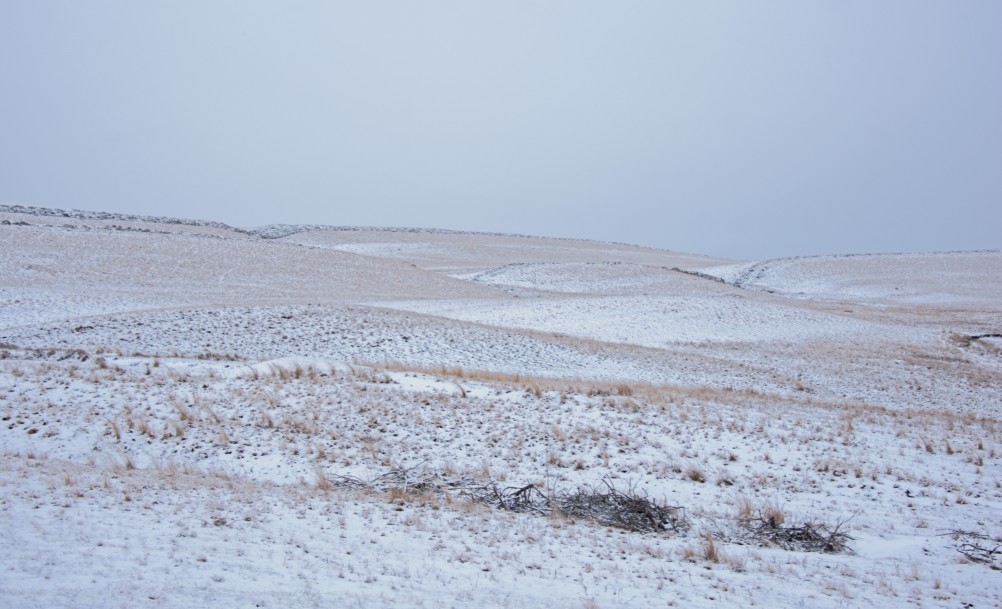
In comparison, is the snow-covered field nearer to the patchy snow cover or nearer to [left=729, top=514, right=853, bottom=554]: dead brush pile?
[left=729, top=514, right=853, bottom=554]: dead brush pile

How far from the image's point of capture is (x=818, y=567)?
7.64 meters

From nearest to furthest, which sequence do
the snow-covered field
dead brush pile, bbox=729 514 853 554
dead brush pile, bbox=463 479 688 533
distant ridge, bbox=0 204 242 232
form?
the snow-covered field
dead brush pile, bbox=729 514 853 554
dead brush pile, bbox=463 479 688 533
distant ridge, bbox=0 204 242 232

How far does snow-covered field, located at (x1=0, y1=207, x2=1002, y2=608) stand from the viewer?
22.0 feet

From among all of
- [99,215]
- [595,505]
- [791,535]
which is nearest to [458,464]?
[595,505]

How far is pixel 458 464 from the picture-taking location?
11180mm

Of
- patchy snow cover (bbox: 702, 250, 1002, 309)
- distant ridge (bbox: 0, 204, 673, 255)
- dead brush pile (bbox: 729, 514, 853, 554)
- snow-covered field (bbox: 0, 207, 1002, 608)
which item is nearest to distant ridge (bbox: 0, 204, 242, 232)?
distant ridge (bbox: 0, 204, 673, 255)

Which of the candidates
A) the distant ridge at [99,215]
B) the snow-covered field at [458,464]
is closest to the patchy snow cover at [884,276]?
the snow-covered field at [458,464]

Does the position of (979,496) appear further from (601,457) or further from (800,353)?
(800,353)

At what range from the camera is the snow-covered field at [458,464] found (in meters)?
6.71

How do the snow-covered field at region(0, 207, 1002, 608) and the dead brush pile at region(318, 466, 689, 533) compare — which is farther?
the dead brush pile at region(318, 466, 689, 533)

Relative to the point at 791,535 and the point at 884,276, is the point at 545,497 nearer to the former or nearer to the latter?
the point at 791,535

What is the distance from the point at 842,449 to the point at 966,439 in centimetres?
363

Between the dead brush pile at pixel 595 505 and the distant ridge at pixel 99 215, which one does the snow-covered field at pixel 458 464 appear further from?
the distant ridge at pixel 99 215

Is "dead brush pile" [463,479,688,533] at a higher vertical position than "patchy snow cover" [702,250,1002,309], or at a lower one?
lower
